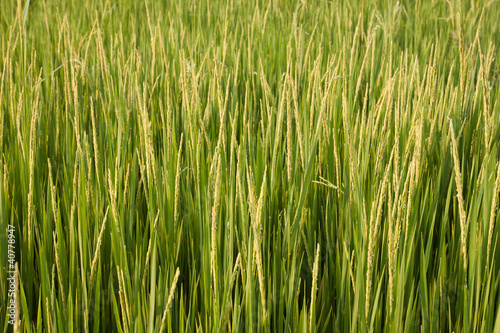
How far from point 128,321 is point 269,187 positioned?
51 cm

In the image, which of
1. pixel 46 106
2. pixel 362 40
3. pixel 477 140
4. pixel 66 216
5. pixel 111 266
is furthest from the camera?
pixel 362 40

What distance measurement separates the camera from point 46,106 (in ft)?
5.43

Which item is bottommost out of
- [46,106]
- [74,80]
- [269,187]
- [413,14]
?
[269,187]

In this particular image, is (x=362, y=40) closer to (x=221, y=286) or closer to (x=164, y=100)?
(x=164, y=100)

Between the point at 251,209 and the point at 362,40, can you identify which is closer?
the point at 251,209

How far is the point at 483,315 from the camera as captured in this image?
32.2 inches

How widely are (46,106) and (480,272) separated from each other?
1.46 m

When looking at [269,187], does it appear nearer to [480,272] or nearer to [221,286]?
[221,286]

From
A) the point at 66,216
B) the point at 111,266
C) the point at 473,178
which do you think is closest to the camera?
the point at 111,266

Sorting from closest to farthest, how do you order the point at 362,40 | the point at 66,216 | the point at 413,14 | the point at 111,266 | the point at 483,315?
the point at 483,315 → the point at 111,266 → the point at 66,216 → the point at 362,40 → the point at 413,14

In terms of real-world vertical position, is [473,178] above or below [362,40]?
below

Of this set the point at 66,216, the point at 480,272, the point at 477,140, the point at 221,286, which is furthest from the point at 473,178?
the point at 66,216

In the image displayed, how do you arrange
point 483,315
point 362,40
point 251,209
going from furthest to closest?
point 362,40 → point 483,315 → point 251,209

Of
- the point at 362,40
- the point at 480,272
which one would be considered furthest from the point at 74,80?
the point at 362,40
